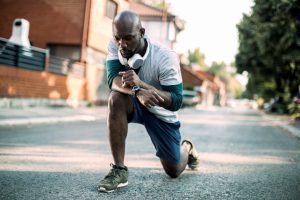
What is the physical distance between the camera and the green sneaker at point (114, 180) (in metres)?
3.27

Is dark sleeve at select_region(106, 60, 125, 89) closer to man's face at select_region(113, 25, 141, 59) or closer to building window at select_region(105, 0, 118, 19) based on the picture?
man's face at select_region(113, 25, 141, 59)

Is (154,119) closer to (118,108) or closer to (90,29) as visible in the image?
(118,108)

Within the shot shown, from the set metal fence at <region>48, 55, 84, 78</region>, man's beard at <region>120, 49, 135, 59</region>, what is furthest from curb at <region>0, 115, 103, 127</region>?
man's beard at <region>120, 49, 135, 59</region>

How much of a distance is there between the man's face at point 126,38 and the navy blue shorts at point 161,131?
632 millimetres

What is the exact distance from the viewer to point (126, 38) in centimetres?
307

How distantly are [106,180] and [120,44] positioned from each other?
1.19m

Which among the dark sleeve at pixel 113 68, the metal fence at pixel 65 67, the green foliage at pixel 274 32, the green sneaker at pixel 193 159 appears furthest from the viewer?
the metal fence at pixel 65 67

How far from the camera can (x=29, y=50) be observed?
15.1 m

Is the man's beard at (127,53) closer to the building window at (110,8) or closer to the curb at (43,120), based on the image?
the curb at (43,120)

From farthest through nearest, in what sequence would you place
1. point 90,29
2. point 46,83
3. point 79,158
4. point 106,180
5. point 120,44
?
1. point 90,29
2. point 46,83
3. point 79,158
4. point 106,180
5. point 120,44

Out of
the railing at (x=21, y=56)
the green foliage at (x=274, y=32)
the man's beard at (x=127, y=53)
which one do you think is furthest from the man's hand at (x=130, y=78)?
the railing at (x=21, y=56)

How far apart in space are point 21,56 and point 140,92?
12544 mm

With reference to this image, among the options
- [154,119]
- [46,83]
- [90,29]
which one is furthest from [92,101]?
[154,119]

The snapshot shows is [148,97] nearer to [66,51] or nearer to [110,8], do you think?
[66,51]
